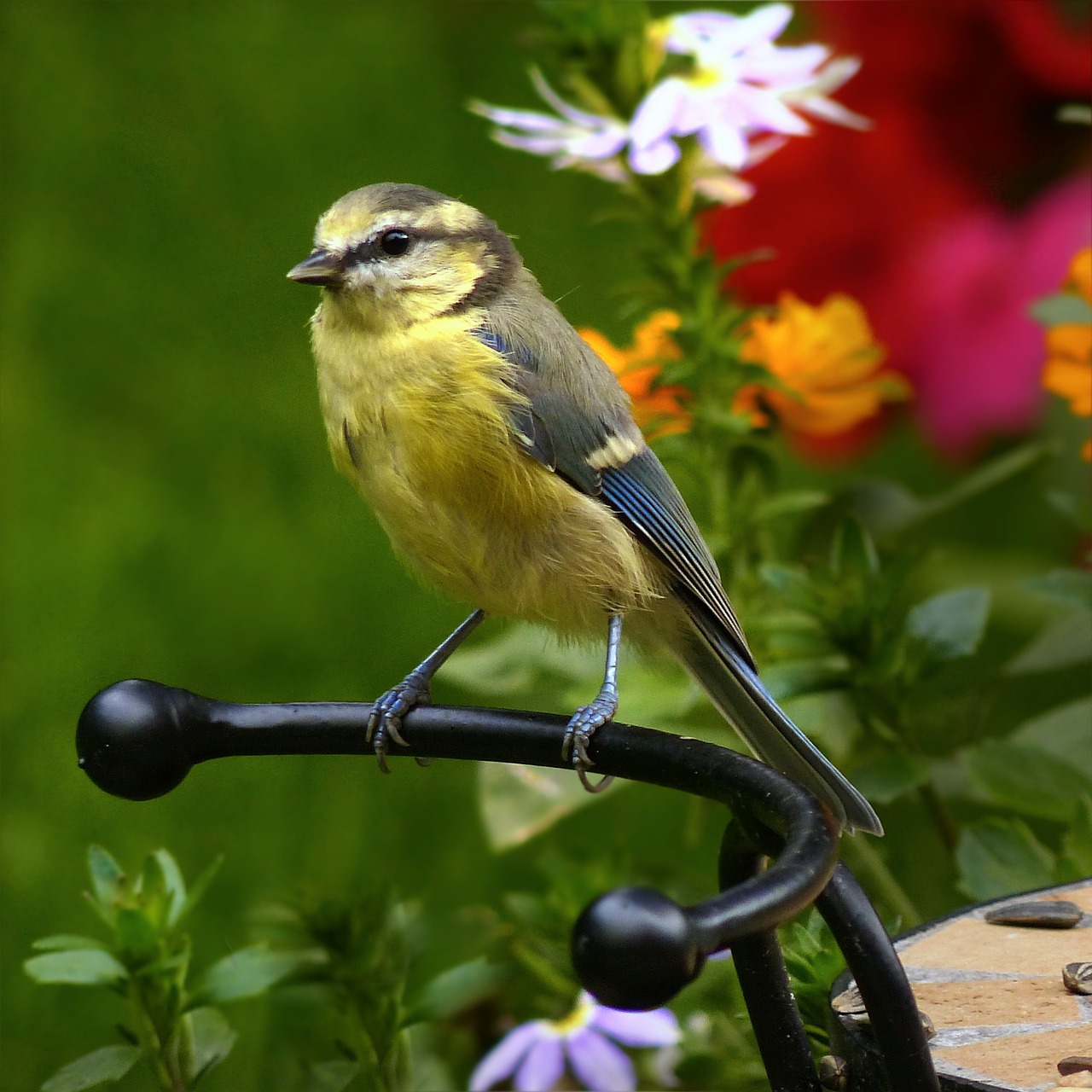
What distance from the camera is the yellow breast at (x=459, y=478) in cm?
154

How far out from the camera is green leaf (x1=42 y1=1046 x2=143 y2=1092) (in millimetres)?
1368

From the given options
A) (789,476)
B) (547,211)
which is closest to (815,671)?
(789,476)

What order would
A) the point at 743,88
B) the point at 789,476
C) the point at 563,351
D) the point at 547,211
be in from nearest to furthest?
the point at 563,351
the point at 743,88
the point at 789,476
the point at 547,211

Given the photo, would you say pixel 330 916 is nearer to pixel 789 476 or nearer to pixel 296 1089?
pixel 296 1089

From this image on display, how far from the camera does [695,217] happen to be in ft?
6.59

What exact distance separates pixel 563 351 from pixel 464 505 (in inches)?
9.5

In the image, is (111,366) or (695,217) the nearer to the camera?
(695,217)

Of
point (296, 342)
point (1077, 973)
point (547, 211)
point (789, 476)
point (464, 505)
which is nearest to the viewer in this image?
point (1077, 973)

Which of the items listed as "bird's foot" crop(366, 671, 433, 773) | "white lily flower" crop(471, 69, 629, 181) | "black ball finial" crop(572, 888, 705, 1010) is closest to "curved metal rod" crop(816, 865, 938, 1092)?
"black ball finial" crop(572, 888, 705, 1010)

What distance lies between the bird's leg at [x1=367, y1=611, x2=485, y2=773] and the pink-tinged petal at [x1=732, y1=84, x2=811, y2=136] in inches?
25.1

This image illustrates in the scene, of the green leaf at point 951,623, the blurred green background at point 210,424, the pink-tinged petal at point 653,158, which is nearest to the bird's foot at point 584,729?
the green leaf at point 951,623

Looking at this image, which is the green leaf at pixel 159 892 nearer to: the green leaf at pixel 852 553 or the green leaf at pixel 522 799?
the green leaf at pixel 522 799

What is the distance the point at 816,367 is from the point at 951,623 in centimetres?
41

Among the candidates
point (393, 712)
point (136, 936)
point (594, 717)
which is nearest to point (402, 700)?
point (393, 712)
